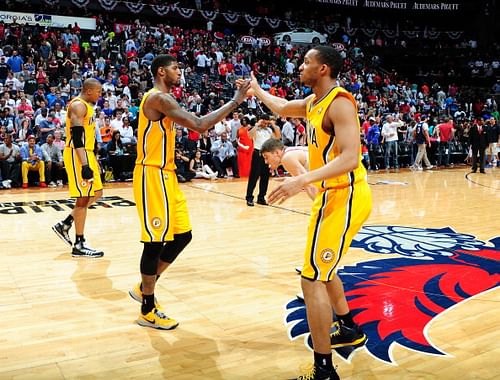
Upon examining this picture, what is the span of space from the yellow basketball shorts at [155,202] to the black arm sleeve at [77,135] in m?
1.82

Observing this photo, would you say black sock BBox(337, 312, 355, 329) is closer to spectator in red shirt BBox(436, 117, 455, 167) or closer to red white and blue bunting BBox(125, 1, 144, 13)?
spectator in red shirt BBox(436, 117, 455, 167)

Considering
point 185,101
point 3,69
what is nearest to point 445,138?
point 185,101

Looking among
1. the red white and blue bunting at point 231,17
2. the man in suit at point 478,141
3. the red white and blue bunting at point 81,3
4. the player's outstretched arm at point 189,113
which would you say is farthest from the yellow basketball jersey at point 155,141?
the red white and blue bunting at point 231,17

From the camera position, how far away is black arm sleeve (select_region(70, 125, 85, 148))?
5.23 m

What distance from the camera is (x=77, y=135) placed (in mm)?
5238

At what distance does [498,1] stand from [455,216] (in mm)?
27888

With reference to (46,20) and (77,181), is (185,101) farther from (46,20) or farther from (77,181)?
(77,181)

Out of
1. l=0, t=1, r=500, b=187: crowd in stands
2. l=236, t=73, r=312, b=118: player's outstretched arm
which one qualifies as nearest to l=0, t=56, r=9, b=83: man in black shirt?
l=0, t=1, r=500, b=187: crowd in stands

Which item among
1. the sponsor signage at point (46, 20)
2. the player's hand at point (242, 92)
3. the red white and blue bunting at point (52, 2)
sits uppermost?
the red white and blue bunting at point (52, 2)

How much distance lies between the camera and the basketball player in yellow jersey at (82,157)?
5230 mm

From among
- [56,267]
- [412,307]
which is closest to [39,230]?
[56,267]

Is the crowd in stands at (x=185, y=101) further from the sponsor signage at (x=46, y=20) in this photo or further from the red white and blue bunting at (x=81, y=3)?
the red white and blue bunting at (x=81, y=3)

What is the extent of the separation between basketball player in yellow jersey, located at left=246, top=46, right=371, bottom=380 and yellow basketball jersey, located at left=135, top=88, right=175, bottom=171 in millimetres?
1072

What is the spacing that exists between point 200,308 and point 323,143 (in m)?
1.81
